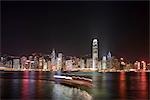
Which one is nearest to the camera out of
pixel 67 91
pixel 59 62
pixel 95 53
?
pixel 95 53

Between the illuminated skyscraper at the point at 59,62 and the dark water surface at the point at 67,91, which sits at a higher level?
the illuminated skyscraper at the point at 59,62

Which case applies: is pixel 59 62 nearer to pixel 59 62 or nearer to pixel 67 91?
pixel 59 62

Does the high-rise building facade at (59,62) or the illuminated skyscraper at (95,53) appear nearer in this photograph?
the illuminated skyscraper at (95,53)

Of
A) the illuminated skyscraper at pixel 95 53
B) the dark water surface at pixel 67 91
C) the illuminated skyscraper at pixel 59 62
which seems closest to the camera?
the illuminated skyscraper at pixel 95 53

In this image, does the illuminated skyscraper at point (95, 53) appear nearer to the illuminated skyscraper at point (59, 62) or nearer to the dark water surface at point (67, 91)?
the dark water surface at point (67, 91)

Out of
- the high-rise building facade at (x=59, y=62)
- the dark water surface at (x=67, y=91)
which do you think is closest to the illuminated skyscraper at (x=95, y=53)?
the dark water surface at (x=67, y=91)

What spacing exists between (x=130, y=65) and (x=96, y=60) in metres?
0.89

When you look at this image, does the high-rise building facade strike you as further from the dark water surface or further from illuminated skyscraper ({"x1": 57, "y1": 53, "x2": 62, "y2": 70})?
the dark water surface

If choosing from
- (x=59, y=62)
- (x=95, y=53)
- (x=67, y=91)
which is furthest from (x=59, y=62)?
(x=67, y=91)

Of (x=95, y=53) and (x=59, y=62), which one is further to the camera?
(x=59, y=62)

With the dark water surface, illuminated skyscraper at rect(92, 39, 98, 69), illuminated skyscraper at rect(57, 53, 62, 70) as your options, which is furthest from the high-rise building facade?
illuminated skyscraper at rect(92, 39, 98, 69)

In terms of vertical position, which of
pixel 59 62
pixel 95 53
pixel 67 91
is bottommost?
pixel 67 91

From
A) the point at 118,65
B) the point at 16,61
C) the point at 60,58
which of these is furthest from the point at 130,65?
the point at 16,61

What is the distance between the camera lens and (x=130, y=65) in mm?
5918
